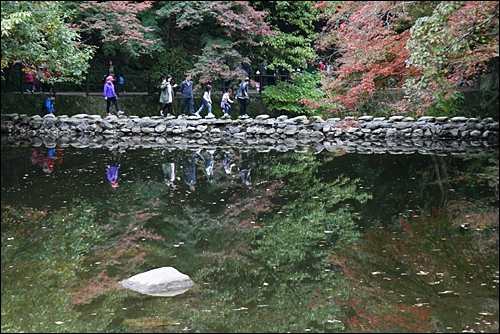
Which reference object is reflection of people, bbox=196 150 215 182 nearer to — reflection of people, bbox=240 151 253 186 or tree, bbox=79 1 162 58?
reflection of people, bbox=240 151 253 186

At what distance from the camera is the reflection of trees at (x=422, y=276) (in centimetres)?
564

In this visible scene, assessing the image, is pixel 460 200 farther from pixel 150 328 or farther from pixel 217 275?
pixel 150 328

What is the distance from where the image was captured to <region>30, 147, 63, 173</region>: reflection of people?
14202 mm

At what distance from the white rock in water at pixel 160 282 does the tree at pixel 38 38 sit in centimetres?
1054

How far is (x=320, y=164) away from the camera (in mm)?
15312

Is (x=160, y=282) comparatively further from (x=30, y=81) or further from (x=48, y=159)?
(x=30, y=81)

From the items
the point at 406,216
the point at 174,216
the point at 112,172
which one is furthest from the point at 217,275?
the point at 112,172

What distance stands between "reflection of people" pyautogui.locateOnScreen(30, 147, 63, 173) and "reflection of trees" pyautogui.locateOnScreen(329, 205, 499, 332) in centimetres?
827

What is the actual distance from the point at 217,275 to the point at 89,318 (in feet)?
5.47

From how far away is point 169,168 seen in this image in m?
14.4

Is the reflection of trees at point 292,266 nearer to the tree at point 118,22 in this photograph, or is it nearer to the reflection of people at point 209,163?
the reflection of people at point 209,163

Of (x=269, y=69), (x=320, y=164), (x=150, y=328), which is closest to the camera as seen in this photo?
(x=150, y=328)

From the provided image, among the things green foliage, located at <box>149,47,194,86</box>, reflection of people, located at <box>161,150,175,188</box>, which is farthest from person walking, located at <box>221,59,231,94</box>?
reflection of people, located at <box>161,150,175,188</box>

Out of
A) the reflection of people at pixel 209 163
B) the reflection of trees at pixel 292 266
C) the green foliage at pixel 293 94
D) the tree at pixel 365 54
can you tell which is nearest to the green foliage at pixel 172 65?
the green foliage at pixel 293 94
